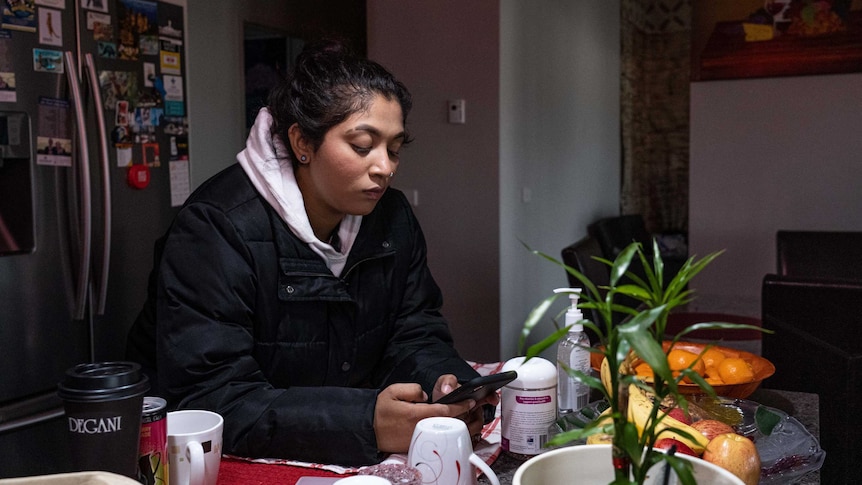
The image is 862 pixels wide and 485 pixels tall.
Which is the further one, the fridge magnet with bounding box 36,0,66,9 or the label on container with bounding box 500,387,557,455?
the fridge magnet with bounding box 36,0,66,9

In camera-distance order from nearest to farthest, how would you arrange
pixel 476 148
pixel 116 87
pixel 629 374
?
pixel 629 374 → pixel 116 87 → pixel 476 148

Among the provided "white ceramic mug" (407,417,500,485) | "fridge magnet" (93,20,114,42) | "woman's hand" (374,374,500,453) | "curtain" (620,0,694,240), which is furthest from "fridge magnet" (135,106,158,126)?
"curtain" (620,0,694,240)

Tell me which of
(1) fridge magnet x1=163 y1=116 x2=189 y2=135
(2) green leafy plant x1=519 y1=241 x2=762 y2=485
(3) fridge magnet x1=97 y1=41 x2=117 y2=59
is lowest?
(2) green leafy plant x1=519 y1=241 x2=762 y2=485

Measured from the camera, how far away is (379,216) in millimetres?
1685

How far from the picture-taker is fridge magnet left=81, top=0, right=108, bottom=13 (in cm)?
242

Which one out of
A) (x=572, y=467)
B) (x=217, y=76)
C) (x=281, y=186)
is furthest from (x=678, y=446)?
(x=217, y=76)

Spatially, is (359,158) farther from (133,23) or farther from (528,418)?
(133,23)

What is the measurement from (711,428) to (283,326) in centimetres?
79

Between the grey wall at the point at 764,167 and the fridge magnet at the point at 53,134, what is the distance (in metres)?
3.08

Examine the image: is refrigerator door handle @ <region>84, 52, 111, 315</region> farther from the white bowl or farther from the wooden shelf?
the wooden shelf

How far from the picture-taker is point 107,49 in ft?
8.23

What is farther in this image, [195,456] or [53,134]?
[53,134]

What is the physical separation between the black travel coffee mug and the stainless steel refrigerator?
161 centimetres

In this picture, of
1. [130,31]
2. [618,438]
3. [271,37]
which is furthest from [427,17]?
[618,438]
